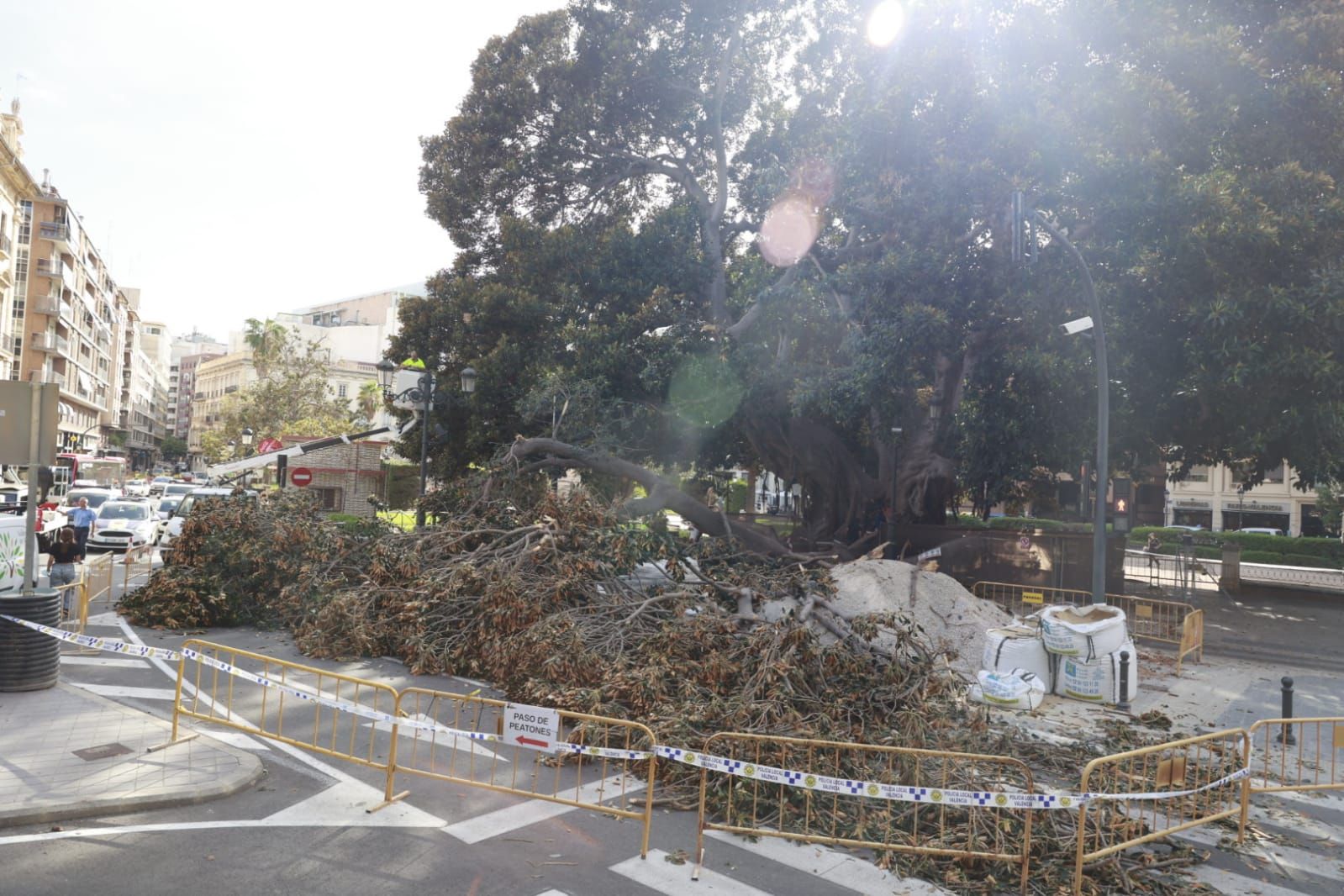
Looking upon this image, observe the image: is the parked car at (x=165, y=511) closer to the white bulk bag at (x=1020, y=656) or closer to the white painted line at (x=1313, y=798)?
the white bulk bag at (x=1020, y=656)

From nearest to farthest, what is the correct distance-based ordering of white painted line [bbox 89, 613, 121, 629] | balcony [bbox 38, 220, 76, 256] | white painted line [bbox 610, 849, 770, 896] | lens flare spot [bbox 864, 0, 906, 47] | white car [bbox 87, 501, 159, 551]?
white painted line [bbox 610, 849, 770, 896] < white painted line [bbox 89, 613, 121, 629] < lens flare spot [bbox 864, 0, 906, 47] < white car [bbox 87, 501, 159, 551] < balcony [bbox 38, 220, 76, 256]

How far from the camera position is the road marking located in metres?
6.41

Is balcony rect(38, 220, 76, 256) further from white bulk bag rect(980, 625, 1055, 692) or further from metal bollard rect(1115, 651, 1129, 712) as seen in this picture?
metal bollard rect(1115, 651, 1129, 712)

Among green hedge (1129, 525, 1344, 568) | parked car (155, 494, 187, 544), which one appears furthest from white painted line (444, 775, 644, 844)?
green hedge (1129, 525, 1344, 568)

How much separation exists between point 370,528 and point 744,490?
51690 mm

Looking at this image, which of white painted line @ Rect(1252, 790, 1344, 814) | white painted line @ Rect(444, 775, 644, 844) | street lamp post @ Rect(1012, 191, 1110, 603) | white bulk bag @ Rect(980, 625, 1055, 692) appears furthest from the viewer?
street lamp post @ Rect(1012, 191, 1110, 603)

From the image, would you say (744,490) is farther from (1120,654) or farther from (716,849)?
(716,849)

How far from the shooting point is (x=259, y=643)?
42.5 feet

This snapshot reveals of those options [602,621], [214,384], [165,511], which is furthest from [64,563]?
[214,384]

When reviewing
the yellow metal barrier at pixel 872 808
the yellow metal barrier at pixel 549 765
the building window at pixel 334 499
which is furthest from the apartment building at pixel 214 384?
the yellow metal barrier at pixel 872 808

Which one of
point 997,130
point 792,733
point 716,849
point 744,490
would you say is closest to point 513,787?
point 716,849

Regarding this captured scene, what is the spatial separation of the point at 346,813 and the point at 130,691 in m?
5.08

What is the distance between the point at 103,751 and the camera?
24.6ft

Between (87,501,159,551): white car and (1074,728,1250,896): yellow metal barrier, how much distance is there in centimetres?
2491
